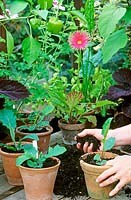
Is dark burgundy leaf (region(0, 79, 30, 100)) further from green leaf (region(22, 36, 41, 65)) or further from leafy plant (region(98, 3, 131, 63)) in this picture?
leafy plant (region(98, 3, 131, 63))

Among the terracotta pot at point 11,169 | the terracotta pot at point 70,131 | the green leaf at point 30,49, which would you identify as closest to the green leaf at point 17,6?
the green leaf at point 30,49

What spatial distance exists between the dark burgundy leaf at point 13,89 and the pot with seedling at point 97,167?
273 millimetres

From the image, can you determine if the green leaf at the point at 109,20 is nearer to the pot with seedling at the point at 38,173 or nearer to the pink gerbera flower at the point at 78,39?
the pink gerbera flower at the point at 78,39

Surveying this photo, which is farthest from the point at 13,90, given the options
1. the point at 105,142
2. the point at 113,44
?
the point at 113,44

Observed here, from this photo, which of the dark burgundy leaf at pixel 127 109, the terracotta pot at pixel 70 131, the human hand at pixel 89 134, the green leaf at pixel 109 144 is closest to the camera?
the green leaf at pixel 109 144

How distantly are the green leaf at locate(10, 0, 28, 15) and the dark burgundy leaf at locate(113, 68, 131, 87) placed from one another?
0.54 m

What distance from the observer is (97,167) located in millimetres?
1381

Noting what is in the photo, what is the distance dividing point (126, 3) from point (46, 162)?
91 cm

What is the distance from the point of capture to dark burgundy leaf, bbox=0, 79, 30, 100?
4.83ft

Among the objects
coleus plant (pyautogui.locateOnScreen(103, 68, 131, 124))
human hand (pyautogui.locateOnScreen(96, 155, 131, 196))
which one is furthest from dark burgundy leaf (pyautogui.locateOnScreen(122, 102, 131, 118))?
human hand (pyautogui.locateOnScreen(96, 155, 131, 196))

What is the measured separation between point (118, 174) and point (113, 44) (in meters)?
0.56

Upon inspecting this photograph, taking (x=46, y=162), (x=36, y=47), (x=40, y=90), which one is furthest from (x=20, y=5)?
(x=46, y=162)

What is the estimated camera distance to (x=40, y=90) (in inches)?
69.0

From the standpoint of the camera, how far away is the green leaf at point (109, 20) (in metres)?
1.60
